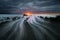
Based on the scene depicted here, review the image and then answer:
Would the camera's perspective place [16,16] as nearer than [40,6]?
No

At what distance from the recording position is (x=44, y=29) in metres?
4.95

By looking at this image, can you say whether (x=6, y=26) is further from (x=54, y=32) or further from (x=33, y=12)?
(x=54, y=32)

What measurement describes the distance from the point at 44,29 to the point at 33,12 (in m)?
0.88

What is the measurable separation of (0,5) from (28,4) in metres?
1.10

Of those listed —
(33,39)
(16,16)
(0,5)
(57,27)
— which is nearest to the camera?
(33,39)

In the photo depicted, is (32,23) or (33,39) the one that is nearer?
(33,39)

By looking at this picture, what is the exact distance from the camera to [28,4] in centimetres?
468

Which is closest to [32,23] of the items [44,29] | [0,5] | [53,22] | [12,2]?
[44,29]

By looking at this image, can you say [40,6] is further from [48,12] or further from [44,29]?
[44,29]

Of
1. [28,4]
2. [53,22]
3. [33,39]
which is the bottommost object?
[33,39]

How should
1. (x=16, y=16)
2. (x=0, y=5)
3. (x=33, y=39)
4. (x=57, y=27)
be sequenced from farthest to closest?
(x=16, y=16) → (x=57, y=27) → (x=0, y=5) → (x=33, y=39)

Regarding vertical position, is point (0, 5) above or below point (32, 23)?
above

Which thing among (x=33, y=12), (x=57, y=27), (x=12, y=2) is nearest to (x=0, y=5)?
(x=12, y=2)

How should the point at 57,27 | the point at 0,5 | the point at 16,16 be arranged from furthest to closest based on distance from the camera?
the point at 16,16, the point at 57,27, the point at 0,5
